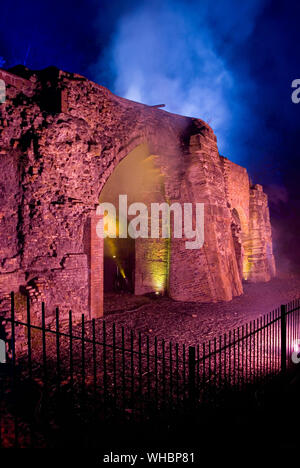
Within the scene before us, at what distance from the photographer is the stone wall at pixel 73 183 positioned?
22.5 ft

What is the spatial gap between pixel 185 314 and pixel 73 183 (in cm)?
533

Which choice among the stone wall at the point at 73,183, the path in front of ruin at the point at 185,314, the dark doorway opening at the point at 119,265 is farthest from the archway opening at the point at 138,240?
the path in front of ruin at the point at 185,314

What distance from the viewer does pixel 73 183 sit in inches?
313

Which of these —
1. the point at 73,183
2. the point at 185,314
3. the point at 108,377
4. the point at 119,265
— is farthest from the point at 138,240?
the point at 108,377

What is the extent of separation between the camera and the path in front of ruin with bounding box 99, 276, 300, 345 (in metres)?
7.39

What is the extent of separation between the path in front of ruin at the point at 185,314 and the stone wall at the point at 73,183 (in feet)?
2.44

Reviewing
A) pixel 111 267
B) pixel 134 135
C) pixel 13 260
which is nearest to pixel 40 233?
pixel 13 260

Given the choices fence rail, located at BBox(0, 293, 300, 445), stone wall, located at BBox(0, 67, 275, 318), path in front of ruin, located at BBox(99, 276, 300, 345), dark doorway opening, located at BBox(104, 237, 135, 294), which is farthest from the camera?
dark doorway opening, located at BBox(104, 237, 135, 294)

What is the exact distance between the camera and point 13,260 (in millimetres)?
6691

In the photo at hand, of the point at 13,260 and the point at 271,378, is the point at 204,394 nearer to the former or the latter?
the point at 271,378

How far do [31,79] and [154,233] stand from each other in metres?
6.84

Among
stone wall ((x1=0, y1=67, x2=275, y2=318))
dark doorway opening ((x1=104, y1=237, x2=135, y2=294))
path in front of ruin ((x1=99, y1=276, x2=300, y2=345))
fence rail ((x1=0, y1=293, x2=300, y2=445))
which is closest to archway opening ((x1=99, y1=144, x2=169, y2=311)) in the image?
dark doorway opening ((x1=104, y1=237, x2=135, y2=294))

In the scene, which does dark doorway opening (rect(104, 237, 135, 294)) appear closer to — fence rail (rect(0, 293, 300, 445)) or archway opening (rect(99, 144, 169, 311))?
archway opening (rect(99, 144, 169, 311))

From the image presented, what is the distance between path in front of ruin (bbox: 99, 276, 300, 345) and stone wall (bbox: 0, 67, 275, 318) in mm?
744
